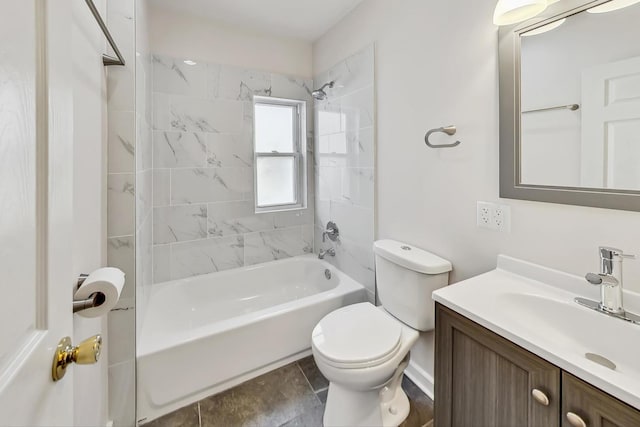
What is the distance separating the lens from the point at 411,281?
4.98ft

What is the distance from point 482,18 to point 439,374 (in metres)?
1.56

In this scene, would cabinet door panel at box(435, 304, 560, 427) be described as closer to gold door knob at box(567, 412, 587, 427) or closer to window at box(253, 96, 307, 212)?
gold door knob at box(567, 412, 587, 427)

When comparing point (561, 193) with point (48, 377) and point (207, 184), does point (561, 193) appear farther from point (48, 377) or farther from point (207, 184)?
point (207, 184)

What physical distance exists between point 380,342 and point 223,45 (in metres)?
2.53

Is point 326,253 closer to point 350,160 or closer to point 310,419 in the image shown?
point 350,160

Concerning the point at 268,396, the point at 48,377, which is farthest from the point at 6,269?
the point at 268,396

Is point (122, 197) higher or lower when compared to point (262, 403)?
higher

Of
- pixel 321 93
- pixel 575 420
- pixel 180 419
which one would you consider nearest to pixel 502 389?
pixel 575 420

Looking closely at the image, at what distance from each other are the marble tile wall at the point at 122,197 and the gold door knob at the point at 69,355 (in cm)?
84

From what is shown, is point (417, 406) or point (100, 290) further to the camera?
point (417, 406)

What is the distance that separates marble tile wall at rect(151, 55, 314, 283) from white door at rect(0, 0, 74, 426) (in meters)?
1.78

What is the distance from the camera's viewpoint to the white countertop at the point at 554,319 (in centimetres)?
70

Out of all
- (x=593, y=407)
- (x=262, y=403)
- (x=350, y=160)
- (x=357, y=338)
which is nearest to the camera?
(x=593, y=407)

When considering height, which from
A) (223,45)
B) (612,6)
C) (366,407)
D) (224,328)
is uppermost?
(223,45)
